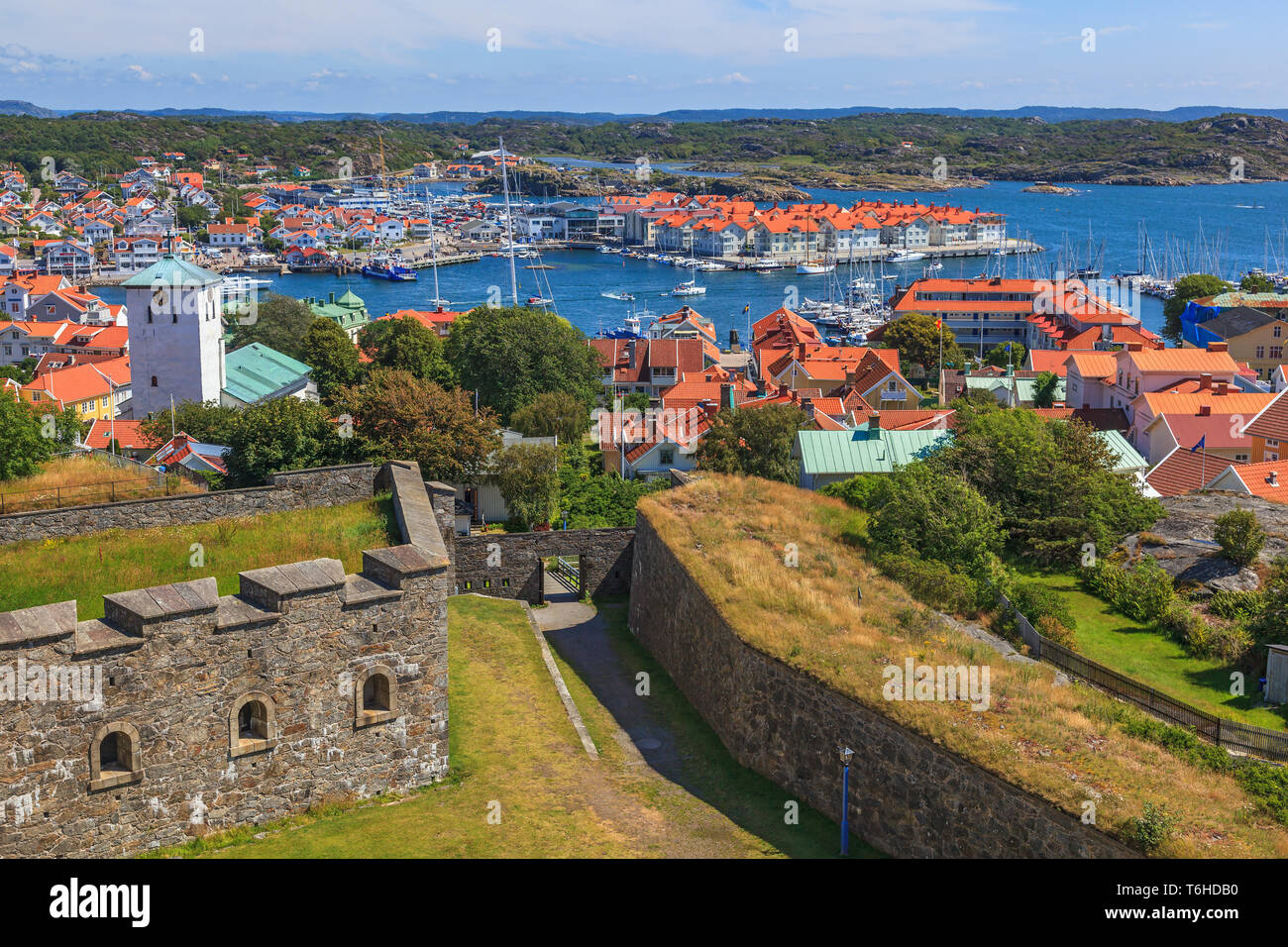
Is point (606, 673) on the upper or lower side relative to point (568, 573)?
lower

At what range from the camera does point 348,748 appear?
15570 millimetres

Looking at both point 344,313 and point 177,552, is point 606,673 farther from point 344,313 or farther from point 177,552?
point 344,313

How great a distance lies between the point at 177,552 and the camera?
19.1 meters

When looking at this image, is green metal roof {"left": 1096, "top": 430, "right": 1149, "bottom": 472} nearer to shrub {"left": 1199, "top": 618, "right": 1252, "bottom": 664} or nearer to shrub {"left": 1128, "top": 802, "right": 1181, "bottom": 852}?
shrub {"left": 1199, "top": 618, "right": 1252, "bottom": 664}

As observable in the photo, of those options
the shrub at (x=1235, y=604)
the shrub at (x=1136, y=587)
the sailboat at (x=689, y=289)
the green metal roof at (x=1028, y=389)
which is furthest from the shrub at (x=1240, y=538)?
the sailboat at (x=689, y=289)

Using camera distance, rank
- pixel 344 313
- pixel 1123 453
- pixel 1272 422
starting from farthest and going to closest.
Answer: pixel 344 313 → pixel 1272 422 → pixel 1123 453

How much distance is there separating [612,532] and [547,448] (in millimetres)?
6007

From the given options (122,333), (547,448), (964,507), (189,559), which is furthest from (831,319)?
(189,559)

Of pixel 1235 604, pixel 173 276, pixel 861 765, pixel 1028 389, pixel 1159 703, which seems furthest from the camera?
pixel 1028 389

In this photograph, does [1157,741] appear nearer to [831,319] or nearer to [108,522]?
[108,522]

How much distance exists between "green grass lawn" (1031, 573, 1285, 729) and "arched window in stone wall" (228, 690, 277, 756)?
1310 cm

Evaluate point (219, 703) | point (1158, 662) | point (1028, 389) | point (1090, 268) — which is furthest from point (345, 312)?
point (1090, 268)

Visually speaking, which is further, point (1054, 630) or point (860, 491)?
point (860, 491)

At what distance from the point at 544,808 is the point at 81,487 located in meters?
12.0
